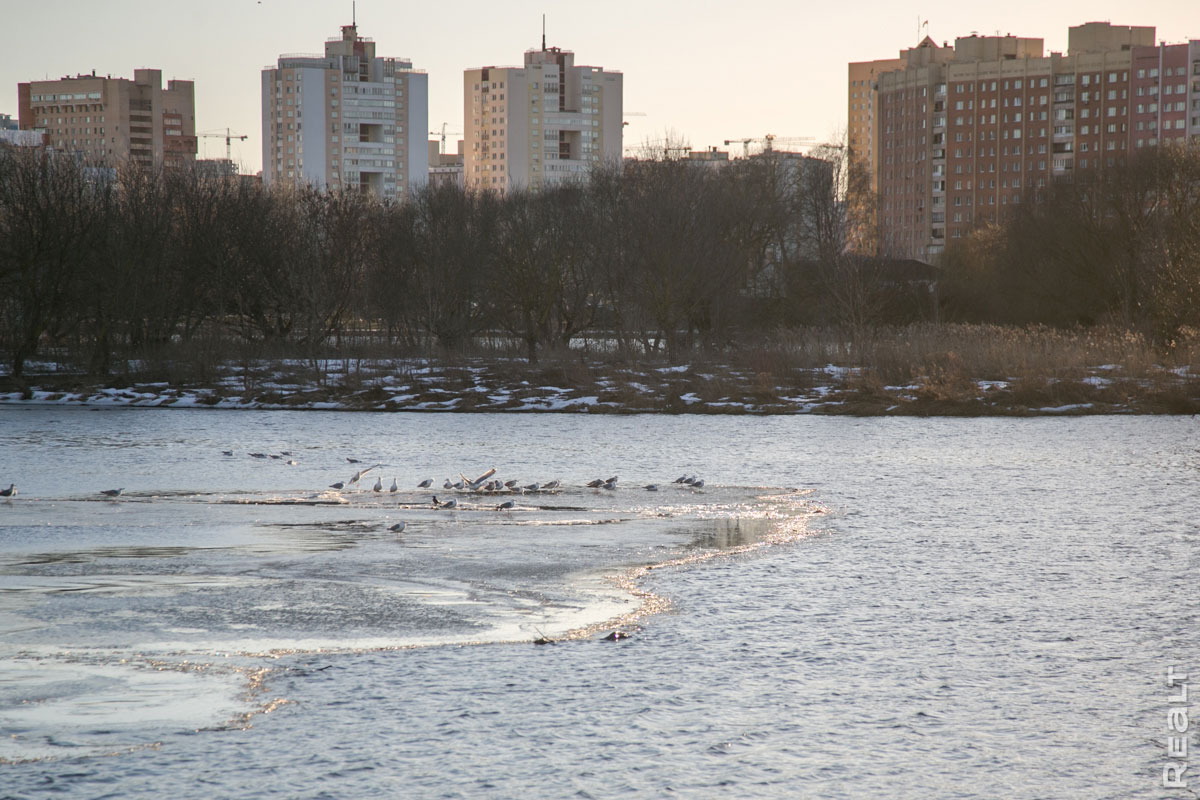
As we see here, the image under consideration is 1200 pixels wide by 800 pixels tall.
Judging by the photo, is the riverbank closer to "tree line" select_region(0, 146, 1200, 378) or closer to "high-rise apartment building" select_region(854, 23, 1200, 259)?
"tree line" select_region(0, 146, 1200, 378)

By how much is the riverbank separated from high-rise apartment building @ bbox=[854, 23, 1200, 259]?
127852 millimetres

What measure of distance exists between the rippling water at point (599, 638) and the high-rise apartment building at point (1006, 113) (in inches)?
5863

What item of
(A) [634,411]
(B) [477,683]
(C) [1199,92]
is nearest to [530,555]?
(B) [477,683]

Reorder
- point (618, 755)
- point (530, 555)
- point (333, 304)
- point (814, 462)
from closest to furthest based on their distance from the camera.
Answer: point (618, 755) → point (530, 555) → point (814, 462) → point (333, 304)

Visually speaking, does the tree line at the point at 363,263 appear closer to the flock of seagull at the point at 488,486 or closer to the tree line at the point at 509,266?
the tree line at the point at 509,266

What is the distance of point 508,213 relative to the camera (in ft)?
169

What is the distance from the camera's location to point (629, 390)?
32781mm

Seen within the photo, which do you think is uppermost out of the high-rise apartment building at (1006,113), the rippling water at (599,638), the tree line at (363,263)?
the high-rise apartment building at (1006,113)

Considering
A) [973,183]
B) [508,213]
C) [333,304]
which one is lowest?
[333,304]

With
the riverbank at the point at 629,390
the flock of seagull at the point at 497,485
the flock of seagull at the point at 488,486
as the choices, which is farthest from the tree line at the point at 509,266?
the flock of seagull at the point at 497,485

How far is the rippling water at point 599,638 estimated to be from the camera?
547 centimetres

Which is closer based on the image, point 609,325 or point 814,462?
point 814,462

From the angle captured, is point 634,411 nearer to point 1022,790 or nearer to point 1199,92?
point 1022,790

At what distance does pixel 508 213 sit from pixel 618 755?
47.1 metres
